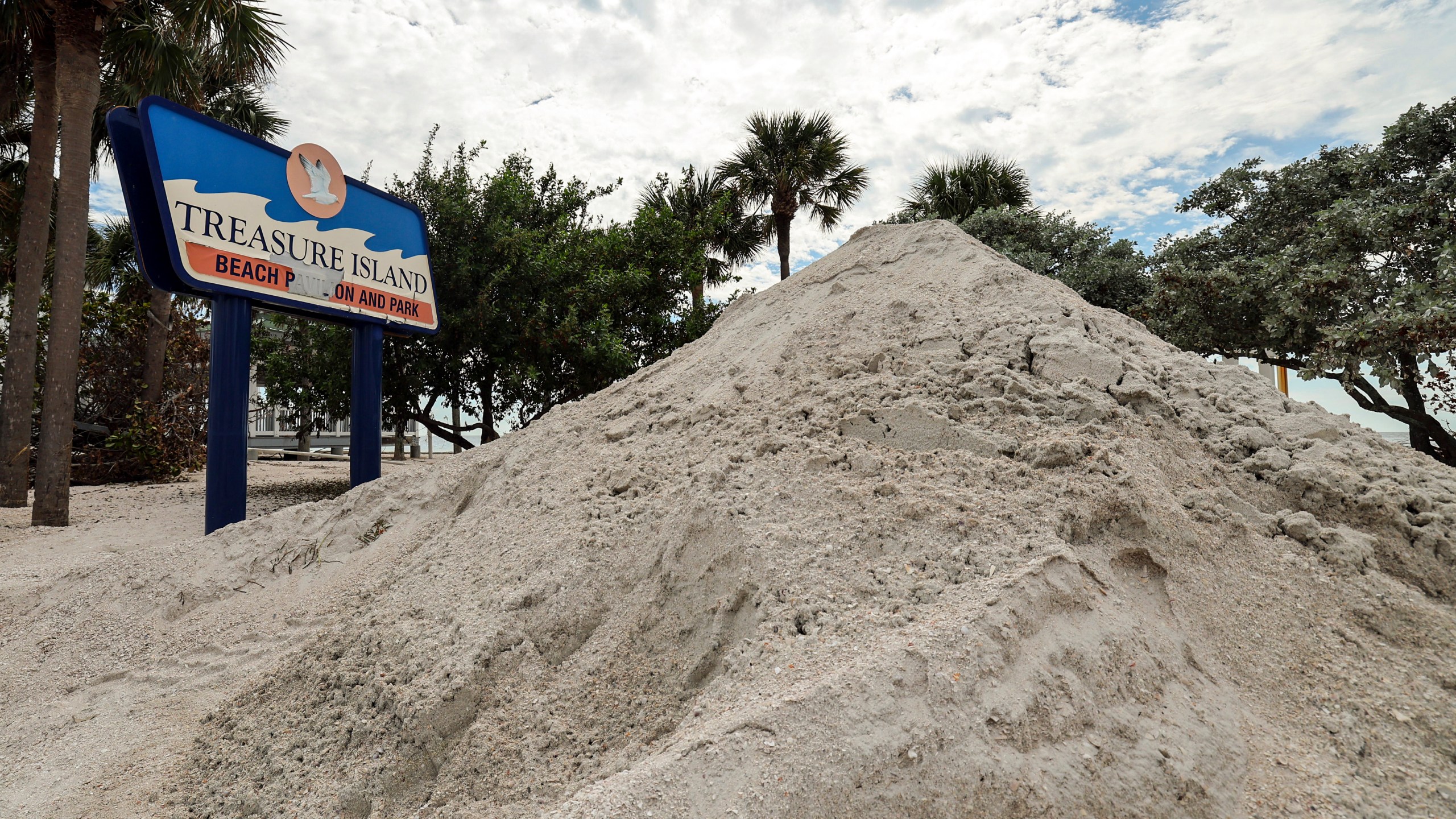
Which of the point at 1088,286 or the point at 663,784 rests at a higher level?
the point at 1088,286

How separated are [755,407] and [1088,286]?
35.4 feet

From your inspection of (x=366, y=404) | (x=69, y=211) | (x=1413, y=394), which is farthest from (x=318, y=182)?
(x=1413, y=394)

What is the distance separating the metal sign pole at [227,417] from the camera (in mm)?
5738

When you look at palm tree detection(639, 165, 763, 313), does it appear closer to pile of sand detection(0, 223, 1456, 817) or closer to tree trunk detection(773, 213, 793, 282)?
tree trunk detection(773, 213, 793, 282)

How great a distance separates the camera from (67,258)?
23.8 ft

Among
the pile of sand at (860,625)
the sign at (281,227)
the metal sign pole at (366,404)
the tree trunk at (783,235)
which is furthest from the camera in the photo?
the tree trunk at (783,235)

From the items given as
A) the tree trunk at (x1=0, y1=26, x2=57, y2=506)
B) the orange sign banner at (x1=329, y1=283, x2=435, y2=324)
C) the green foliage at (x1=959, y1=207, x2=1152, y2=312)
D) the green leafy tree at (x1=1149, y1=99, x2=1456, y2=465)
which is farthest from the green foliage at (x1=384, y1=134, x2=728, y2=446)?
the green leafy tree at (x1=1149, y1=99, x2=1456, y2=465)

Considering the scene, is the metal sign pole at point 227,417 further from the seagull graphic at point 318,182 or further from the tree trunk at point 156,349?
the tree trunk at point 156,349

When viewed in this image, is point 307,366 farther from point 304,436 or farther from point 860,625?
point 860,625

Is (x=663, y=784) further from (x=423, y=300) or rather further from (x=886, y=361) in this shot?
(x=423, y=300)

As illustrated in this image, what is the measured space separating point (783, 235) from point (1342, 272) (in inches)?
417

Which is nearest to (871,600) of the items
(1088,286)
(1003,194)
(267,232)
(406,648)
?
(406,648)

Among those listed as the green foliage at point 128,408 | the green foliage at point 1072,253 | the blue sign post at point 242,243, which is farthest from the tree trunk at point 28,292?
the green foliage at point 1072,253

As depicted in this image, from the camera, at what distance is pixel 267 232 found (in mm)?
6203
